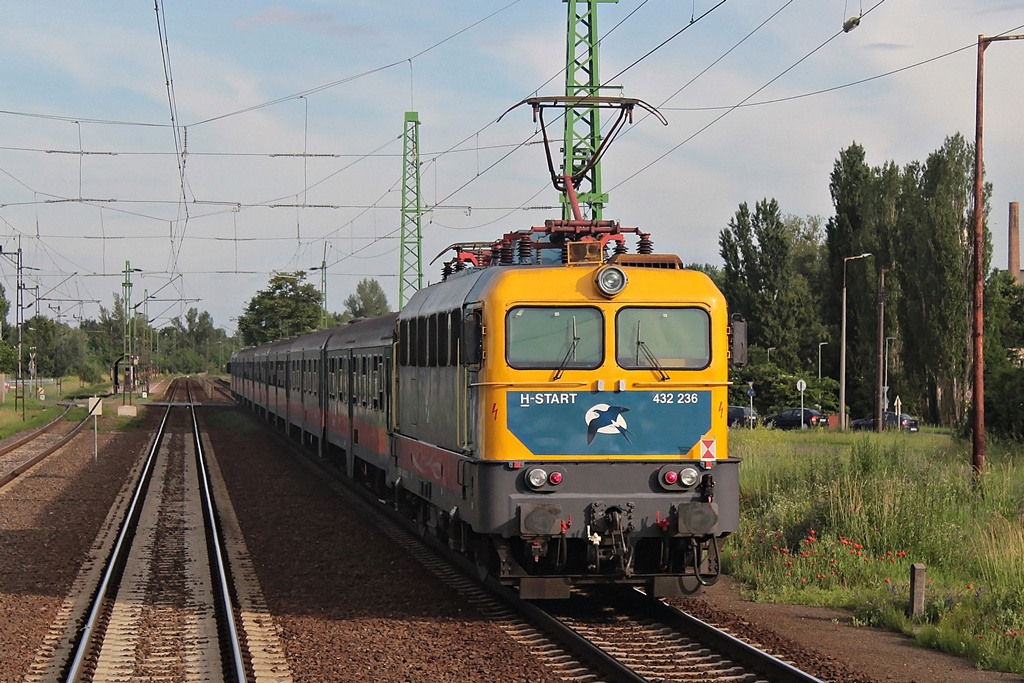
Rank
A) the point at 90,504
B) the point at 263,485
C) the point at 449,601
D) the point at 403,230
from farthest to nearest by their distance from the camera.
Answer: the point at 403,230, the point at 263,485, the point at 90,504, the point at 449,601

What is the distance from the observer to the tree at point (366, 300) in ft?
564

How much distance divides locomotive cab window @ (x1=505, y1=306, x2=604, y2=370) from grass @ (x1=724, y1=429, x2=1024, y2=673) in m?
3.41

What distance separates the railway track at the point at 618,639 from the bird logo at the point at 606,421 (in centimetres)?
162

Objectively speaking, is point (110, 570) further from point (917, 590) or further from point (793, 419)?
point (793, 419)

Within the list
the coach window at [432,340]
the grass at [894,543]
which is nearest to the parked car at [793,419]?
the grass at [894,543]

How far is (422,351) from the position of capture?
1420cm

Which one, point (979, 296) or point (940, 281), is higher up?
point (940, 281)

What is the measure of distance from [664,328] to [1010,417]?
48.4 ft

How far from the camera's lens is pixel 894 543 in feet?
45.6

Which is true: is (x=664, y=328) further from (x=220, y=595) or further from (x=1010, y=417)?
(x=1010, y=417)

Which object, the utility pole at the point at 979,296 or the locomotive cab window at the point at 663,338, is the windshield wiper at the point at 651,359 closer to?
the locomotive cab window at the point at 663,338

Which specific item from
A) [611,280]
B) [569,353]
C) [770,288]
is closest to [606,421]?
[569,353]

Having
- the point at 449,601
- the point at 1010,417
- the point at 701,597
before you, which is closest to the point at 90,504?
the point at 449,601

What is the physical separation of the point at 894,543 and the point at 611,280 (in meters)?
5.16
